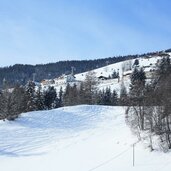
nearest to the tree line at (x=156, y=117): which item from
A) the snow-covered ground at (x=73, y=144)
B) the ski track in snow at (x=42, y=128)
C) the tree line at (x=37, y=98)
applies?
the snow-covered ground at (x=73, y=144)

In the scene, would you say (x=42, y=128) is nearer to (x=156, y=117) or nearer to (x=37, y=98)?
(x=156, y=117)

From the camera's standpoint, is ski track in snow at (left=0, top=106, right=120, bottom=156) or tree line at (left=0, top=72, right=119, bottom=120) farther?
tree line at (left=0, top=72, right=119, bottom=120)

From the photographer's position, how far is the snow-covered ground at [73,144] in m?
29.9

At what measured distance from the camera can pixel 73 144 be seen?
39.1 metres

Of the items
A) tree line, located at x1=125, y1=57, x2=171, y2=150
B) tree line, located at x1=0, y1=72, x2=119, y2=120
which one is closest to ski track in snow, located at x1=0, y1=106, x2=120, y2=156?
tree line, located at x1=0, y1=72, x2=119, y2=120

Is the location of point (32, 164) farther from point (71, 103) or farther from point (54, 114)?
point (71, 103)

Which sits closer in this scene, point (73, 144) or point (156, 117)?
point (156, 117)

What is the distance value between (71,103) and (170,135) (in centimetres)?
4836

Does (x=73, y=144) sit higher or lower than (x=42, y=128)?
lower

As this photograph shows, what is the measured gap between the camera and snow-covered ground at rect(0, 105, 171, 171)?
29862mm

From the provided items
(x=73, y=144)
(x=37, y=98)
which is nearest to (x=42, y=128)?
(x=73, y=144)

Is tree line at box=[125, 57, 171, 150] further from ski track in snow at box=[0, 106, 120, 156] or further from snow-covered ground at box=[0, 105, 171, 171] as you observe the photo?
ski track in snow at box=[0, 106, 120, 156]

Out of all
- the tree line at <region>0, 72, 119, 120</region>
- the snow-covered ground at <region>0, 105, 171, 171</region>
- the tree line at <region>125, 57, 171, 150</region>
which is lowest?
the snow-covered ground at <region>0, 105, 171, 171</region>

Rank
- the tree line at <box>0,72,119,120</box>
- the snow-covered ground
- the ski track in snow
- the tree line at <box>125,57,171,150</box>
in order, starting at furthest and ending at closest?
the tree line at <box>0,72,119,120</box>
the ski track in snow
the tree line at <box>125,57,171,150</box>
the snow-covered ground
